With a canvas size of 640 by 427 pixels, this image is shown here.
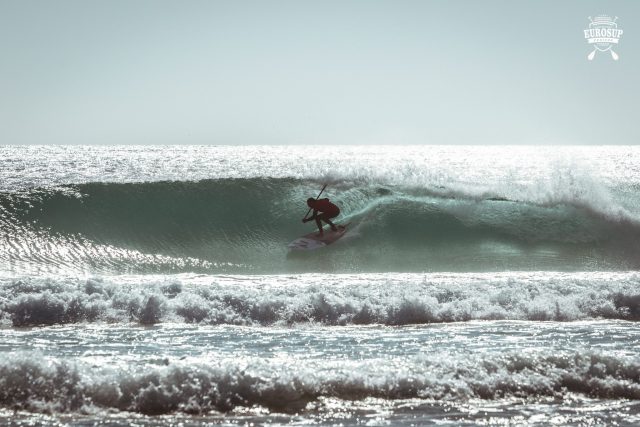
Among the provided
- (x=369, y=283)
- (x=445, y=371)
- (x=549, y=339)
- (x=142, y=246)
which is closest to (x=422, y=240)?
(x=369, y=283)

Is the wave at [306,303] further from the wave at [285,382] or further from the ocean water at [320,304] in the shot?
the wave at [285,382]

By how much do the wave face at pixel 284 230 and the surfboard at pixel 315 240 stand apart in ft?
0.78

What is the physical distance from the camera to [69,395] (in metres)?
5.12

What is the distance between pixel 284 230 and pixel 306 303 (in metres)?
6.57

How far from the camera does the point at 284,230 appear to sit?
1509 centimetres

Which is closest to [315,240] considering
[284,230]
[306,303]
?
[284,230]

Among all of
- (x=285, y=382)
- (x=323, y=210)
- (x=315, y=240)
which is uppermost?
(x=323, y=210)

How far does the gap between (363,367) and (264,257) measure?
7.85 meters

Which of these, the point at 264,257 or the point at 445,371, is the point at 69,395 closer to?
the point at 445,371

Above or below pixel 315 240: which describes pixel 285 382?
below

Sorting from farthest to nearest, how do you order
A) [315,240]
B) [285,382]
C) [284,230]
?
[284,230] → [315,240] → [285,382]

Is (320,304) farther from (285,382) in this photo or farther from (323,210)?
(323,210)

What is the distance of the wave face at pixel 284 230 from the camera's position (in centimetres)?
1293

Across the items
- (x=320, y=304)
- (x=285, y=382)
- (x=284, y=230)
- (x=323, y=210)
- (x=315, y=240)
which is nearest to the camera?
(x=285, y=382)
